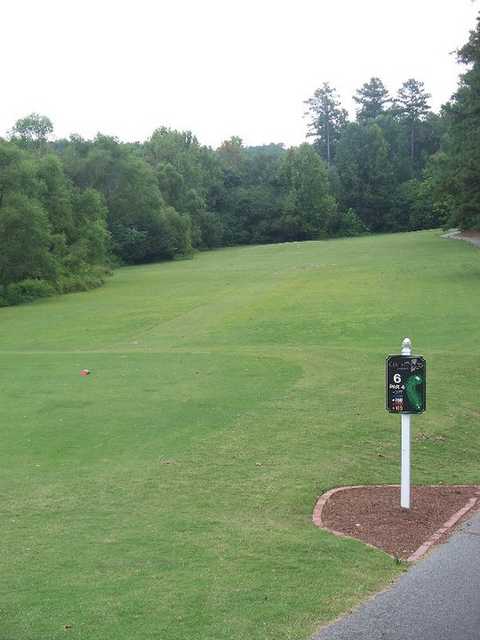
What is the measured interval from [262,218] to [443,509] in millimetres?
99467

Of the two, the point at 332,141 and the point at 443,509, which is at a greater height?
the point at 332,141

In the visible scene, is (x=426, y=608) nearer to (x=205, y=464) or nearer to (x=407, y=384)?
(x=407, y=384)

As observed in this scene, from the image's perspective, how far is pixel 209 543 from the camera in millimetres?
7859

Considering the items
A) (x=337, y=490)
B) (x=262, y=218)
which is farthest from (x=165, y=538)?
(x=262, y=218)

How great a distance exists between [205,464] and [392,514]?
9.91 ft

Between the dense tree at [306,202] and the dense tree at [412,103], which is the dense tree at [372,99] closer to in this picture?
the dense tree at [412,103]

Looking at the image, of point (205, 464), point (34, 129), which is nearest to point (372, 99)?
point (34, 129)

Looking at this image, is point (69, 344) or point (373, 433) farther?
point (69, 344)

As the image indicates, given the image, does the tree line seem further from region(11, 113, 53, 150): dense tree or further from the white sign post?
the white sign post

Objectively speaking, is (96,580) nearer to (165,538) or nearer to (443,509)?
(165,538)

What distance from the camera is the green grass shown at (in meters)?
6.45

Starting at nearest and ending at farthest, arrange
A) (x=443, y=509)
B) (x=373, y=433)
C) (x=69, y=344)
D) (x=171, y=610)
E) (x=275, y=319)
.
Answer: (x=171, y=610) < (x=443, y=509) < (x=373, y=433) < (x=69, y=344) < (x=275, y=319)

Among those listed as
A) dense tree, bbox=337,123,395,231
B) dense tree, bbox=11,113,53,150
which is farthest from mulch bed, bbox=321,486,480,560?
dense tree, bbox=337,123,395,231

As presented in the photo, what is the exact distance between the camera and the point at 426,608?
20.3 feet
